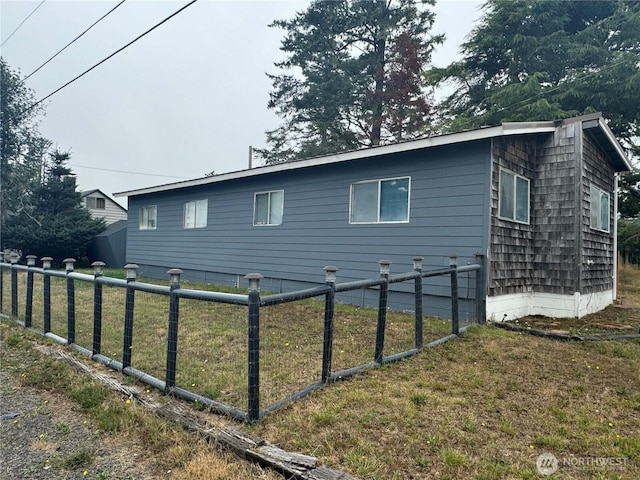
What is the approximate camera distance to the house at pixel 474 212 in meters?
6.47

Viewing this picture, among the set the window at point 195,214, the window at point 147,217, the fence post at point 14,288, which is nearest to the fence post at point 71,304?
the fence post at point 14,288

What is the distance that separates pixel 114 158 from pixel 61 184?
16.6m

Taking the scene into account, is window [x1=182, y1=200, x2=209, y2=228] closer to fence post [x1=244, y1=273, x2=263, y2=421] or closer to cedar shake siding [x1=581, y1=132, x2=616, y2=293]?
cedar shake siding [x1=581, y1=132, x2=616, y2=293]

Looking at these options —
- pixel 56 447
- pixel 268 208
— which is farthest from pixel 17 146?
pixel 56 447

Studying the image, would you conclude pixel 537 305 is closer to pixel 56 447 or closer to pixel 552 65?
pixel 56 447

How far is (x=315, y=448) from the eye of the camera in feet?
8.28

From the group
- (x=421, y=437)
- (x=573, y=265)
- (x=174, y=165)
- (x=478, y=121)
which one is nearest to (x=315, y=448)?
(x=421, y=437)

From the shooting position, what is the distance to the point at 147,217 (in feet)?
46.6

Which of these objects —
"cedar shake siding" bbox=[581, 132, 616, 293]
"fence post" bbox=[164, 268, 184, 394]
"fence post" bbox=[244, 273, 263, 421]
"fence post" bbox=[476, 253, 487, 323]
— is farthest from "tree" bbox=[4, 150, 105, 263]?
"cedar shake siding" bbox=[581, 132, 616, 293]

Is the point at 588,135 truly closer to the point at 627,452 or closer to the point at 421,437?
the point at 627,452

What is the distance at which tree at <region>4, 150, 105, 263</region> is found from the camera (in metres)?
18.7

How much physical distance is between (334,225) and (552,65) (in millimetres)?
12846

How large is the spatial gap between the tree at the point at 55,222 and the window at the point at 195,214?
31.2ft

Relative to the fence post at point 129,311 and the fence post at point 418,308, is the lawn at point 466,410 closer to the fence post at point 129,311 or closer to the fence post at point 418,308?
the fence post at point 418,308
